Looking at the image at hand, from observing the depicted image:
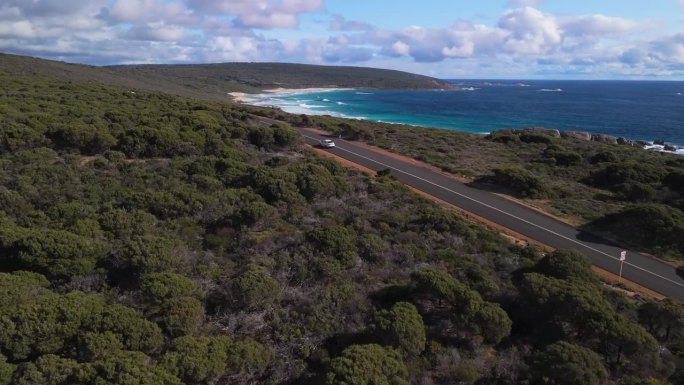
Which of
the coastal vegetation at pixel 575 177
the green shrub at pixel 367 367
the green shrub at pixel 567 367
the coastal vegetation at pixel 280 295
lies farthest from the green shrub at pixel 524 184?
the green shrub at pixel 367 367

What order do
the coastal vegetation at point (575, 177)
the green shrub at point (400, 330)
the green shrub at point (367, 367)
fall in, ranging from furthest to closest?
the coastal vegetation at point (575, 177)
the green shrub at point (400, 330)
the green shrub at point (367, 367)

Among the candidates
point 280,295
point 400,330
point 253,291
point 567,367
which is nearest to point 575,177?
point 567,367

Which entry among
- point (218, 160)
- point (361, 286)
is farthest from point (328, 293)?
point (218, 160)

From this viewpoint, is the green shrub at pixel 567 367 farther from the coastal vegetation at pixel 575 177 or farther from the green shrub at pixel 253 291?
→ the coastal vegetation at pixel 575 177

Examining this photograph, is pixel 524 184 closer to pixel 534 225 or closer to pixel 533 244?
pixel 534 225

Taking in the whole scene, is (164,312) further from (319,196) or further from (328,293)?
(319,196)

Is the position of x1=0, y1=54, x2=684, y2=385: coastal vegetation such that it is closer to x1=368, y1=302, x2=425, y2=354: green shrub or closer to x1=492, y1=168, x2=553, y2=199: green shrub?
x1=368, y1=302, x2=425, y2=354: green shrub

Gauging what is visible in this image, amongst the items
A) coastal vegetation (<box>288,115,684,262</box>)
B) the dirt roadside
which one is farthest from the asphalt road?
coastal vegetation (<box>288,115,684,262</box>)

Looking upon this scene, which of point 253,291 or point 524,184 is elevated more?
point 524,184
